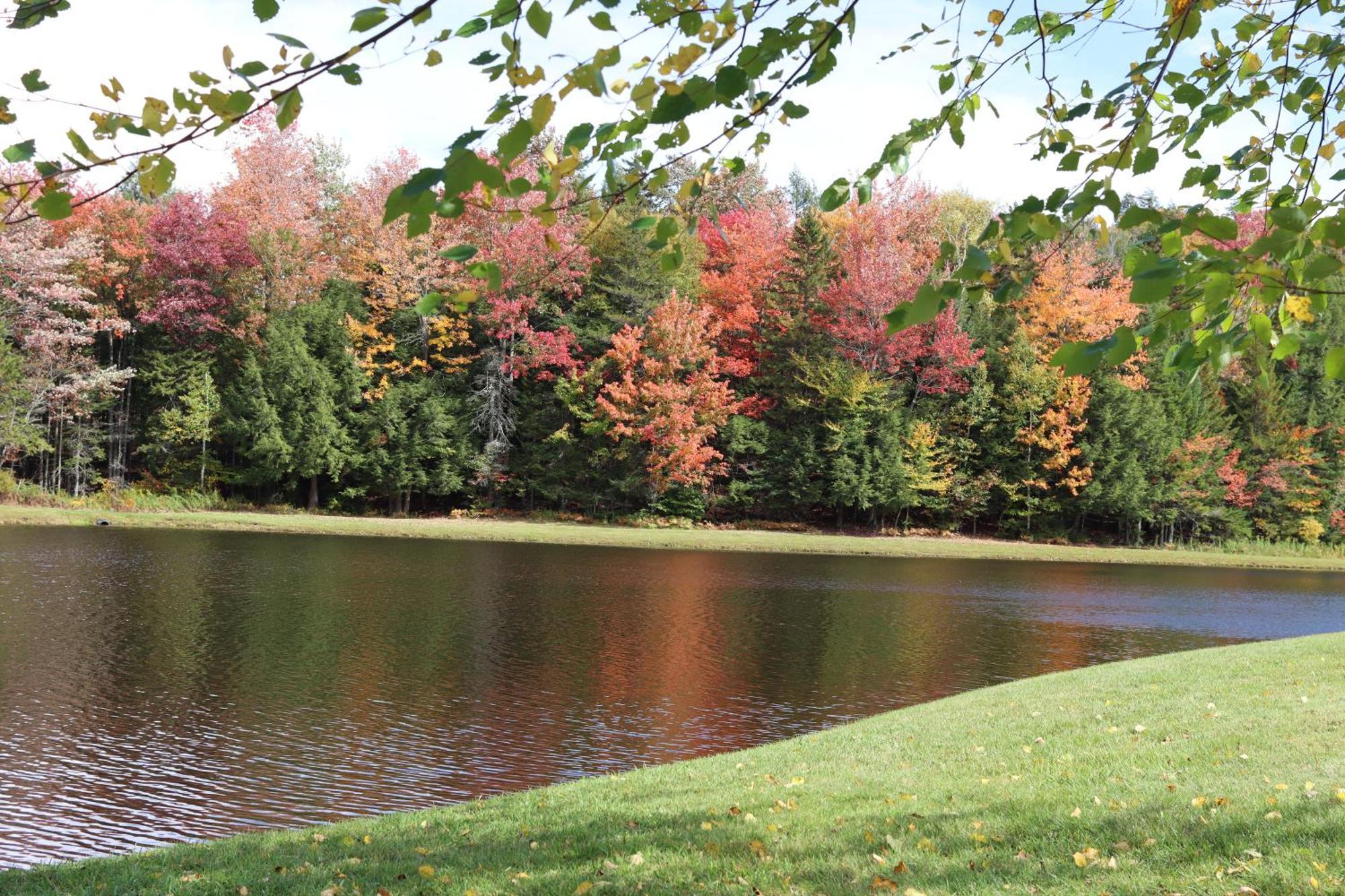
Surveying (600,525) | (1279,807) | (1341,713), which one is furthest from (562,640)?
(600,525)

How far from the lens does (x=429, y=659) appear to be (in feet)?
46.7

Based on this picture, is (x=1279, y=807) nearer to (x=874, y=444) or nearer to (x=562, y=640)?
(x=562, y=640)

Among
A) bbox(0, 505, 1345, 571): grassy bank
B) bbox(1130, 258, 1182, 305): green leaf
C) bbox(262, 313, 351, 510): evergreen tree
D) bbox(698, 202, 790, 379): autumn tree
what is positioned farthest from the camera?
bbox(698, 202, 790, 379): autumn tree

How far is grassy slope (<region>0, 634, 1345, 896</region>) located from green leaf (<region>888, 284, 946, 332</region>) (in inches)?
103

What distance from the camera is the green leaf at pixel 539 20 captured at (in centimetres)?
254

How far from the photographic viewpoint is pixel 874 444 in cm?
4031

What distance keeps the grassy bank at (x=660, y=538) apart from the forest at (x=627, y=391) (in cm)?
261

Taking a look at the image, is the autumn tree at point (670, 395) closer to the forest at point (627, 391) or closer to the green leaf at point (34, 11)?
the forest at point (627, 391)

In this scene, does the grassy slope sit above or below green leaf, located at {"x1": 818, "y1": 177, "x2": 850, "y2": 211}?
below

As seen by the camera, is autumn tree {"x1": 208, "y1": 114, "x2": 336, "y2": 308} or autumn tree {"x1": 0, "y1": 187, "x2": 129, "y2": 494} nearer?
autumn tree {"x1": 0, "y1": 187, "x2": 129, "y2": 494}

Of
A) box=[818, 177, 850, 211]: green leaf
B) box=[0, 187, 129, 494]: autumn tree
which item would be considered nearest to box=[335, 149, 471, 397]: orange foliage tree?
box=[0, 187, 129, 494]: autumn tree

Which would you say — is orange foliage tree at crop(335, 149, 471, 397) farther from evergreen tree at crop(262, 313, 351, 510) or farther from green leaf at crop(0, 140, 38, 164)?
green leaf at crop(0, 140, 38, 164)

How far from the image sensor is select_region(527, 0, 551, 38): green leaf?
254 cm

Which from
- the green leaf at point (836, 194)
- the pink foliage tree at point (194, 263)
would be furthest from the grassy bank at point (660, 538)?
the green leaf at point (836, 194)
